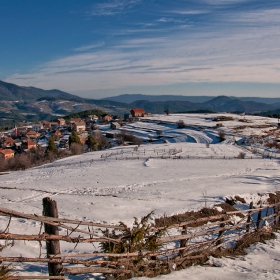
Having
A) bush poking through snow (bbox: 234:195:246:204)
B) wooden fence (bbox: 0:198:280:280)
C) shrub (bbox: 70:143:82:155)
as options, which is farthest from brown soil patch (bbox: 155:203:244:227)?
shrub (bbox: 70:143:82:155)

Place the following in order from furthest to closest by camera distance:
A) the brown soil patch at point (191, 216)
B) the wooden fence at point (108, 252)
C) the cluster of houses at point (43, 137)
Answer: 1. the cluster of houses at point (43, 137)
2. the brown soil patch at point (191, 216)
3. the wooden fence at point (108, 252)

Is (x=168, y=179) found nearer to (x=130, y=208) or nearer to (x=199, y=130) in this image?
(x=130, y=208)

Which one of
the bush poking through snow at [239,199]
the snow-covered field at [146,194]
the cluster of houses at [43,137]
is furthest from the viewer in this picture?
the cluster of houses at [43,137]

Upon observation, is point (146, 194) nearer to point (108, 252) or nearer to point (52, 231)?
point (108, 252)

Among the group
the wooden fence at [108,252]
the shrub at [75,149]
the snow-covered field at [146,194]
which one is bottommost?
the shrub at [75,149]

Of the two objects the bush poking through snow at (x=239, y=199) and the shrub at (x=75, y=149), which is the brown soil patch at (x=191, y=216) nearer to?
the bush poking through snow at (x=239, y=199)

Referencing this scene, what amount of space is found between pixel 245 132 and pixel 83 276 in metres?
74.2

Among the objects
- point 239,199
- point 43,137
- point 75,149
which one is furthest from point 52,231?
point 43,137

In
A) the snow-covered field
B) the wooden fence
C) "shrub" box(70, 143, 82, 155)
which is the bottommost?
"shrub" box(70, 143, 82, 155)

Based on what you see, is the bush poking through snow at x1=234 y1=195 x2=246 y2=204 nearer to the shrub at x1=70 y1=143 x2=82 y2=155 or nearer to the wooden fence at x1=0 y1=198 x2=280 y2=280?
the wooden fence at x1=0 y1=198 x2=280 y2=280

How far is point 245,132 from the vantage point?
73750mm

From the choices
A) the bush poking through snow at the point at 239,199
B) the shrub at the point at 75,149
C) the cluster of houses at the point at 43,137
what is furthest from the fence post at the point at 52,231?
the cluster of houses at the point at 43,137

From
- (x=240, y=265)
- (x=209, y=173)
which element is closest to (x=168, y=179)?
(x=209, y=173)

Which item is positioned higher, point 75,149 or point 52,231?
point 52,231
